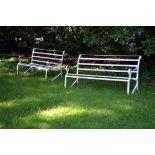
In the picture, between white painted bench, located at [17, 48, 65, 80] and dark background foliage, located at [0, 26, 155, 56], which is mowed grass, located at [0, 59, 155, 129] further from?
dark background foliage, located at [0, 26, 155, 56]

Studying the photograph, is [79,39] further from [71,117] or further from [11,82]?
[71,117]

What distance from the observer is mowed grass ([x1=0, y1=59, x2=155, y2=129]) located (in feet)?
20.7

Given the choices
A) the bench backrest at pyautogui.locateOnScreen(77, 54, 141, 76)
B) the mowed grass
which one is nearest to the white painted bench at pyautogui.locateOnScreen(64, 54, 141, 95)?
the bench backrest at pyautogui.locateOnScreen(77, 54, 141, 76)

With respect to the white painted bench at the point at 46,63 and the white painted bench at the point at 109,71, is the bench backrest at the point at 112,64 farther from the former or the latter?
the white painted bench at the point at 46,63

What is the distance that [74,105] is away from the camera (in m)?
7.20

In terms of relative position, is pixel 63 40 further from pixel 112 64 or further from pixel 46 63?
pixel 112 64

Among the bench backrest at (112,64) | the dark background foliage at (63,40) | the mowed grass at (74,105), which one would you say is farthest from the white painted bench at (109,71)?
the dark background foliage at (63,40)

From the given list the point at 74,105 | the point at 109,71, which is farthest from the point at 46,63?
the point at 74,105

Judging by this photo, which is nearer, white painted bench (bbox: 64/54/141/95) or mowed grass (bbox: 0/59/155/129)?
mowed grass (bbox: 0/59/155/129)

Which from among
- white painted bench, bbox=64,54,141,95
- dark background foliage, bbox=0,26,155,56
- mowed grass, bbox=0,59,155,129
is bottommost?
mowed grass, bbox=0,59,155,129

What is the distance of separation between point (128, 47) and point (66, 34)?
2304mm

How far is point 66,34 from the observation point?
458 inches

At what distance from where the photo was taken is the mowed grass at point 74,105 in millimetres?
6312
